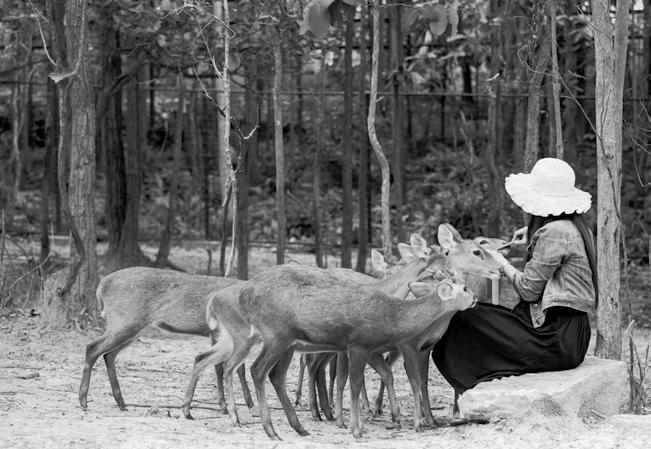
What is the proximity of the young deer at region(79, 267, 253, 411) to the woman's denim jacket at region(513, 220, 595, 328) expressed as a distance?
2347mm

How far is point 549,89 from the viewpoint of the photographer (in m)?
14.7

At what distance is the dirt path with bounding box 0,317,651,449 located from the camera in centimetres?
697

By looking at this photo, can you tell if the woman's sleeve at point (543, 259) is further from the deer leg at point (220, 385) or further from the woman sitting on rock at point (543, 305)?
the deer leg at point (220, 385)

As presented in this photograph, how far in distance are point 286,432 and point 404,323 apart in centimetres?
107

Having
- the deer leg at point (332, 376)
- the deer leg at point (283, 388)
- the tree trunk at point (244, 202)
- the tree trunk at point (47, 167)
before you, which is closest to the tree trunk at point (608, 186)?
the deer leg at point (332, 376)

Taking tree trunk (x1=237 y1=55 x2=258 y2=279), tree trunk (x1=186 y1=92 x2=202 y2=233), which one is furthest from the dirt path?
tree trunk (x1=186 y1=92 x2=202 y2=233)

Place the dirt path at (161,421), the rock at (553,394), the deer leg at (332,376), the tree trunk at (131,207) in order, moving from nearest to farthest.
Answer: the dirt path at (161,421)
the rock at (553,394)
the deer leg at (332,376)
the tree trunk at (131,207)

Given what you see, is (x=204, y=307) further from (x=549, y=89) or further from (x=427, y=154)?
(x=427, y=154)

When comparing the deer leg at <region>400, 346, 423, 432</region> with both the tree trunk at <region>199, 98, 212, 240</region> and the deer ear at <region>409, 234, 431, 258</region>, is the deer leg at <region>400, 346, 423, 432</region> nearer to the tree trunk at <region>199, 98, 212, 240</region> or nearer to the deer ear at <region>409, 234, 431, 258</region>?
the deer ear at <region>409, 234, 431, 258</region>

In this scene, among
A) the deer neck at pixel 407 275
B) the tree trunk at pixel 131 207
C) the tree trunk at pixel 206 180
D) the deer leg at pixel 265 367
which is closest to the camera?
the deer leg at pixel 265 367

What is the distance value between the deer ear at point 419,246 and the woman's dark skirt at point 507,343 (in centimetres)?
82

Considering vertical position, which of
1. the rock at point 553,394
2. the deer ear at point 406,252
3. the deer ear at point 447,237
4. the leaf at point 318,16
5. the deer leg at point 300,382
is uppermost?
the leaf at point 318,16

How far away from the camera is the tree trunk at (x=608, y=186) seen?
8.60 meters

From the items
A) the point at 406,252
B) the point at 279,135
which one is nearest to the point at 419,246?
the point at 406,252
